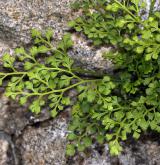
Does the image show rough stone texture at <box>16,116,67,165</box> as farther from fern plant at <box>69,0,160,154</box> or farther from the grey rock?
fern plant at <box>69,0,160,154</box>

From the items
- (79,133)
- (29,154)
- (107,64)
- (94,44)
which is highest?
(94,44)

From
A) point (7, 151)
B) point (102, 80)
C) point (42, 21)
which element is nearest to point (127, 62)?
point (102, 80)

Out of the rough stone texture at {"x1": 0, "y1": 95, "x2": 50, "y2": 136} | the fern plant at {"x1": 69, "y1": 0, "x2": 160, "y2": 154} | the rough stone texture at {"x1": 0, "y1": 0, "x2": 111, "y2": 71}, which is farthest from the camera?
the rough stone texture at {"x1": 0, "y1": 95, "x2": 50, "y2": 136}

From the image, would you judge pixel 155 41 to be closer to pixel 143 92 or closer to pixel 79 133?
pixel 143 92

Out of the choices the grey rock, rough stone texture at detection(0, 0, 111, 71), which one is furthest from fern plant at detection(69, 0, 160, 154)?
the grey rock

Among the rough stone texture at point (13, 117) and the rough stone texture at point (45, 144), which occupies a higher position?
the rough stone texture at point (13, 117)

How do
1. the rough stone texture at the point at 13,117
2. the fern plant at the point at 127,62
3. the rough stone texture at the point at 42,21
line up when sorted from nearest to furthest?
the fern plant at the point at 127,62 → the rough stone texture at the point at 42,21 → the rough stone texture at the point at 13,117

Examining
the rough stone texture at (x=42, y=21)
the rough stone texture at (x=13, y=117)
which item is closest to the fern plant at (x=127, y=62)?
the rough stone texture at (x=42, y=21)

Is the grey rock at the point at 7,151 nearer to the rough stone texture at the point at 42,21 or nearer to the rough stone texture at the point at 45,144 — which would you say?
the rough stone texture at the point at 45,144

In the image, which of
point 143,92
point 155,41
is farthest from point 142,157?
point 155,41
